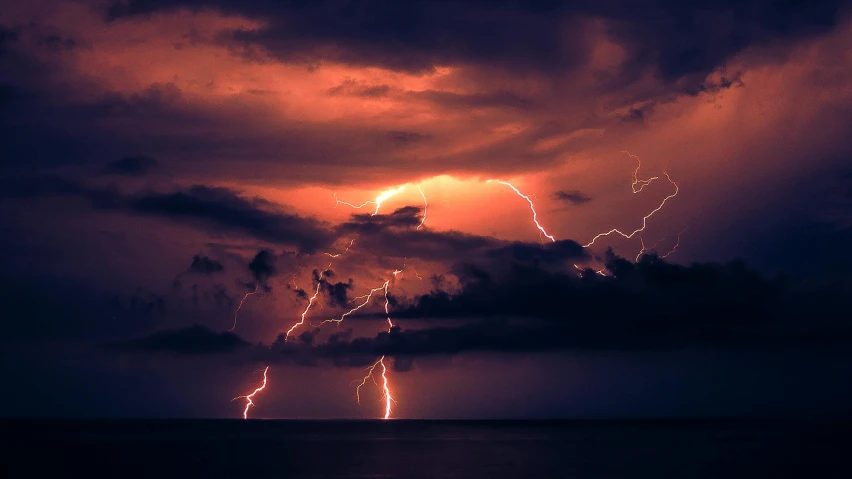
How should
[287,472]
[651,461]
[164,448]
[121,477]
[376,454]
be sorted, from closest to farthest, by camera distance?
[121,477] → [287,472] → [651,461] → [376,454] → [164,448]

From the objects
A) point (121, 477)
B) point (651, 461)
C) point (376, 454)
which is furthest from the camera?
point (376, 454)

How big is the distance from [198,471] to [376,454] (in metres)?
21.1

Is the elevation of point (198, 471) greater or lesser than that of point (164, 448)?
lesser

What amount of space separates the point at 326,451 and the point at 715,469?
112 feet

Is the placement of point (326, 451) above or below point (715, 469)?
above

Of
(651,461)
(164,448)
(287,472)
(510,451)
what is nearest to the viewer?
(287,472)

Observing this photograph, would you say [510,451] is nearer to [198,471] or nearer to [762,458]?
[762,458]

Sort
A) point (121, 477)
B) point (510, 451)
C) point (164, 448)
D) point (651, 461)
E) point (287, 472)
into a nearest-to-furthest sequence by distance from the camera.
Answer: point (121, 477)
point (287, 472)
point (651, 461)
point (510, 451)
point (164, 448)

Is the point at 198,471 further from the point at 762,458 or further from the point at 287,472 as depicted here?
the point at 762,458

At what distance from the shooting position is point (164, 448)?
83.2m

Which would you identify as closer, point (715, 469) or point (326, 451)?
point (715, 469)

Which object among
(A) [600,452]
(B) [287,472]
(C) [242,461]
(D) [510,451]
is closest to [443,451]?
(D) [510,451]

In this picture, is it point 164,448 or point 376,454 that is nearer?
point 376,454

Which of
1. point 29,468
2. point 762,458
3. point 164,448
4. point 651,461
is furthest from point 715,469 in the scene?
point 164,448
